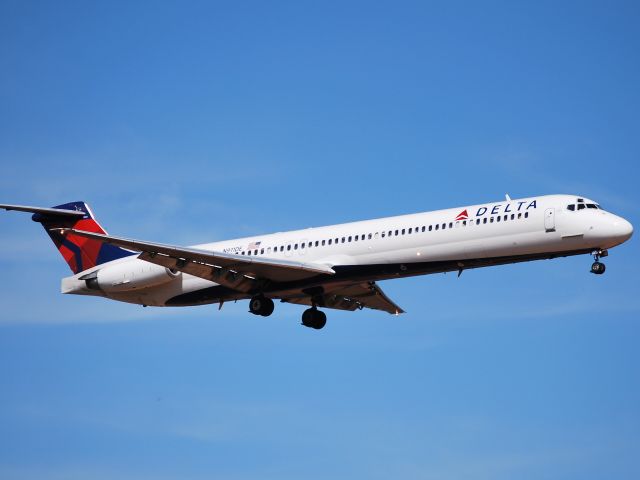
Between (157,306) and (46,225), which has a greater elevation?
(46,225)

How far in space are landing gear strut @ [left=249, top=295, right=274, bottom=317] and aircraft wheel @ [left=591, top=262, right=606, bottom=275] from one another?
10650 mm

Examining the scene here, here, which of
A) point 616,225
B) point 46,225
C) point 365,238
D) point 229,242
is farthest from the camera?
point 46,225

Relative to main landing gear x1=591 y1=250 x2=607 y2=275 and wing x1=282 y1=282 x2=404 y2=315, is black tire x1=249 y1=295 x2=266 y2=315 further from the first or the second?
main landing gear x1=591 y1=250 x2=607 y2=275

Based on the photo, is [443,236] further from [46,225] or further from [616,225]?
[46,225]

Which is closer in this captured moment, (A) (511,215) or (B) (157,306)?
(A) (511,215)

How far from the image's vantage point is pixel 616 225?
110ft

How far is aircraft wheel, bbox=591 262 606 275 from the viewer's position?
33.8 metres

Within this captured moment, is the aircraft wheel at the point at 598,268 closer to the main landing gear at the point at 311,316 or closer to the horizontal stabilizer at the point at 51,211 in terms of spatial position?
the main landing gear at the point at 311,316

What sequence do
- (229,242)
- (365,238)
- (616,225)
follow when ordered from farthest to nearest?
(229,242)
(365,238)
(616,225)

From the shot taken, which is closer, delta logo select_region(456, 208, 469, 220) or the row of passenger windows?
the row of passenger windows

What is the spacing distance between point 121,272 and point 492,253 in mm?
13303

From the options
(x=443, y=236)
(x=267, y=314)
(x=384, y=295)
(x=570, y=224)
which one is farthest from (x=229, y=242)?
(x=570, y=224)

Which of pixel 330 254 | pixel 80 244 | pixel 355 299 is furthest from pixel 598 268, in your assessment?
pixel 80 244

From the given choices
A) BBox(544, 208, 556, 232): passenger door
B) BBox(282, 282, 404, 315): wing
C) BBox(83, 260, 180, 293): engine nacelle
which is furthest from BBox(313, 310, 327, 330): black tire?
BBox(544, 208, 556, 232): passenger door
